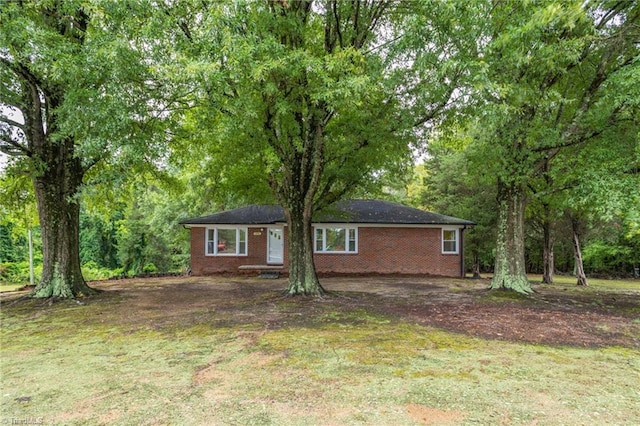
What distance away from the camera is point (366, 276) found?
17.7 m

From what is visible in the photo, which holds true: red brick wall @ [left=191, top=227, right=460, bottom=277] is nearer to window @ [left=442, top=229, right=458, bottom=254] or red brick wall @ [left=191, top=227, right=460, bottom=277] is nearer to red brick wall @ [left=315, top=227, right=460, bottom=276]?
red brick wall @ [left=315, top=227, right=460, bottom=276]

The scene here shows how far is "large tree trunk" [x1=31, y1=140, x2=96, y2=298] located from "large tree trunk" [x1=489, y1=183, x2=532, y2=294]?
1294 cm

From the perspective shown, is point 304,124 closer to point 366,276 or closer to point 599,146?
point 599,146

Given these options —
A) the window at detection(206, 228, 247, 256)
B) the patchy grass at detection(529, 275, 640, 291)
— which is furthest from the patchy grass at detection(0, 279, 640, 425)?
the patchy grass at detection(529, 275, 640, 291)

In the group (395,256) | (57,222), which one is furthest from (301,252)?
(395,256)

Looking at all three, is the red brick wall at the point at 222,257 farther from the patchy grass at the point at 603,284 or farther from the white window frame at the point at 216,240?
the patchy grass at the point at 603,284

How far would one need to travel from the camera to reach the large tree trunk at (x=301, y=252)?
35.8ft

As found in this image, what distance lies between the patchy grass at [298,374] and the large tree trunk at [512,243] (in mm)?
5775

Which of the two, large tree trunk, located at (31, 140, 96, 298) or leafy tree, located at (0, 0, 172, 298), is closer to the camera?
leafy tree, located at (0, 0, 172, 298)

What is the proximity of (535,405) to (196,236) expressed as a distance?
16980mm

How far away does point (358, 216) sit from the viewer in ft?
60.4

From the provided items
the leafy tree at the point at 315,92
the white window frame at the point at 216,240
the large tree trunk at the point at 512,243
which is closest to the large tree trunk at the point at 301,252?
the leafy tree at the point at 315,92

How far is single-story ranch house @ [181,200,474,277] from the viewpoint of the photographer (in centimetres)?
1794

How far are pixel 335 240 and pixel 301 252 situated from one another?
752 cm
